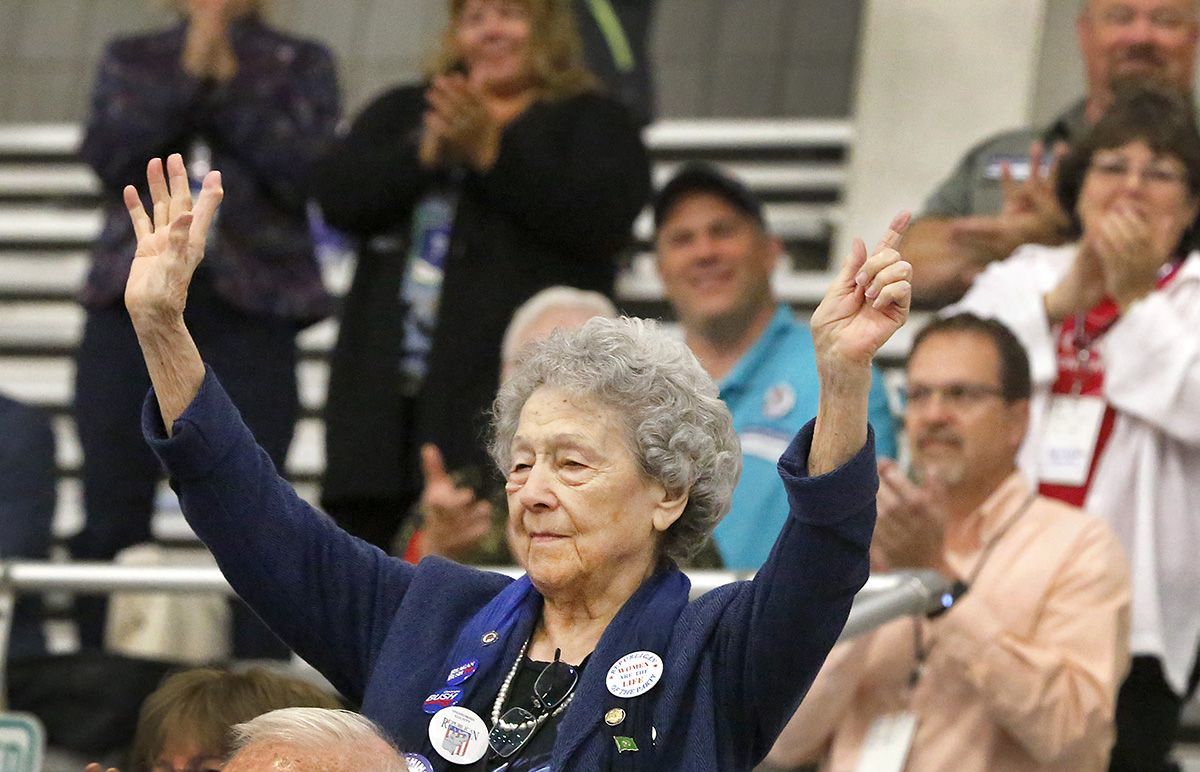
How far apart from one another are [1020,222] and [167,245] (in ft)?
8.53

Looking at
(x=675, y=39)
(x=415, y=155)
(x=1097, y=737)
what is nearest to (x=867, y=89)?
(x=675, y=39)

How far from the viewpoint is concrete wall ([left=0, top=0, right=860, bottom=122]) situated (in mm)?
8062

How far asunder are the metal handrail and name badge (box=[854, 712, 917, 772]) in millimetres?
272

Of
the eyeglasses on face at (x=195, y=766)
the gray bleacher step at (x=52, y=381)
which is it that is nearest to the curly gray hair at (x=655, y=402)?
the eyeglasses on face at (x=195, y=766)

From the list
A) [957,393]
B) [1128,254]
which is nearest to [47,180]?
[957,393]

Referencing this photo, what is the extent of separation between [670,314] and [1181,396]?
254 centimetres

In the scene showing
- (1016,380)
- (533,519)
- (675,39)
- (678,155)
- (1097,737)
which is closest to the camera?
(533,519)

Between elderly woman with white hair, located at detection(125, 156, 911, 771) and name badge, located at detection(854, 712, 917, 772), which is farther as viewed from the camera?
name badge, located at detection(854, 712, 917, 772)

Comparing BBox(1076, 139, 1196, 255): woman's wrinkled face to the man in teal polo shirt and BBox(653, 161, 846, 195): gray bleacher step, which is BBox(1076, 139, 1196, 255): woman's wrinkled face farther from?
BBox(653, 161, 846, 195): gray bleacher step

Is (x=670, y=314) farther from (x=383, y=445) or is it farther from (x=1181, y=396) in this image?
(x=1181, y=396)

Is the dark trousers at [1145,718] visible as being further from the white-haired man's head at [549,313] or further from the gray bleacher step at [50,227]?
the gray bleacher step at [50,227]

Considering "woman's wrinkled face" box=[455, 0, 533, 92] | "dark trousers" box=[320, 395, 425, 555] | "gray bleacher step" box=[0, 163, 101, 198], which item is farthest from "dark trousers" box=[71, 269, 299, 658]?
"gray bleacher step" box=[0, 163, 101, 198]

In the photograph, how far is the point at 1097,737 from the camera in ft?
13.1

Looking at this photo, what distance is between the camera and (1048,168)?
5203 mm
